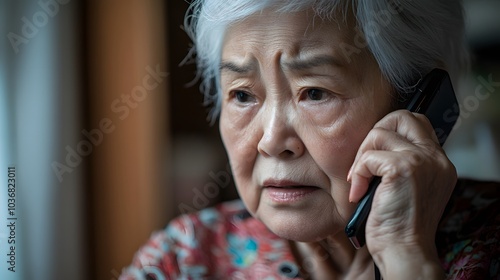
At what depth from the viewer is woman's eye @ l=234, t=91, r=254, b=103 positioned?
3.14 ft

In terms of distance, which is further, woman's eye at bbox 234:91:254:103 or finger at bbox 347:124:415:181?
woman's eye at bbox 234:91:254:103

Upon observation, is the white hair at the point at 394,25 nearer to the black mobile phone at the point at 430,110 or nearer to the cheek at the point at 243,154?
the black mobile phone at the point at 430,110

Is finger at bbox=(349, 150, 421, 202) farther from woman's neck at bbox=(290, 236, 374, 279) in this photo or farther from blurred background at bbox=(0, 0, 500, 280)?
blurred background at bbox=(0, 0, 500, 280)

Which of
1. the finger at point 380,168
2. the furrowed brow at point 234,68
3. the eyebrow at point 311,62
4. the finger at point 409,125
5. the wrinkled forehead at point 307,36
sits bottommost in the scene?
the finger at point 380,168

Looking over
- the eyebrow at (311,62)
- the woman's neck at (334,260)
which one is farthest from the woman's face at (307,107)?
the woman's neck at (334,260)

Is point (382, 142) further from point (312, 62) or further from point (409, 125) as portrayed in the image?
point (312, 62)

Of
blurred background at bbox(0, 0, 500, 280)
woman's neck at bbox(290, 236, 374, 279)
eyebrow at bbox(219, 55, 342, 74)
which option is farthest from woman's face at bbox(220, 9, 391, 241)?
blurred background at bbox(0, 0, 500, 280)

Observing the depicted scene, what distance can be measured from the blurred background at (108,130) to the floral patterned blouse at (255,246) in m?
0.24

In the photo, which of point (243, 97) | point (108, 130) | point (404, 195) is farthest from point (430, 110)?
point (108, 130)

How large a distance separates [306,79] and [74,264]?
929 mm

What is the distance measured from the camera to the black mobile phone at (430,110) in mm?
830

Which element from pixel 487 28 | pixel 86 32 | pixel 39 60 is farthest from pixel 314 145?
pixel 487 28

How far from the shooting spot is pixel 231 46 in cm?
95

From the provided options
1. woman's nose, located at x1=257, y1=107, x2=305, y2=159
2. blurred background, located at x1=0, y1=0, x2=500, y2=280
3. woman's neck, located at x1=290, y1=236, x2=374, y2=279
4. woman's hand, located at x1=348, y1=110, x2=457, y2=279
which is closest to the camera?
woman's hand, located at x1=348, y1=110, x2=457, y2=279
